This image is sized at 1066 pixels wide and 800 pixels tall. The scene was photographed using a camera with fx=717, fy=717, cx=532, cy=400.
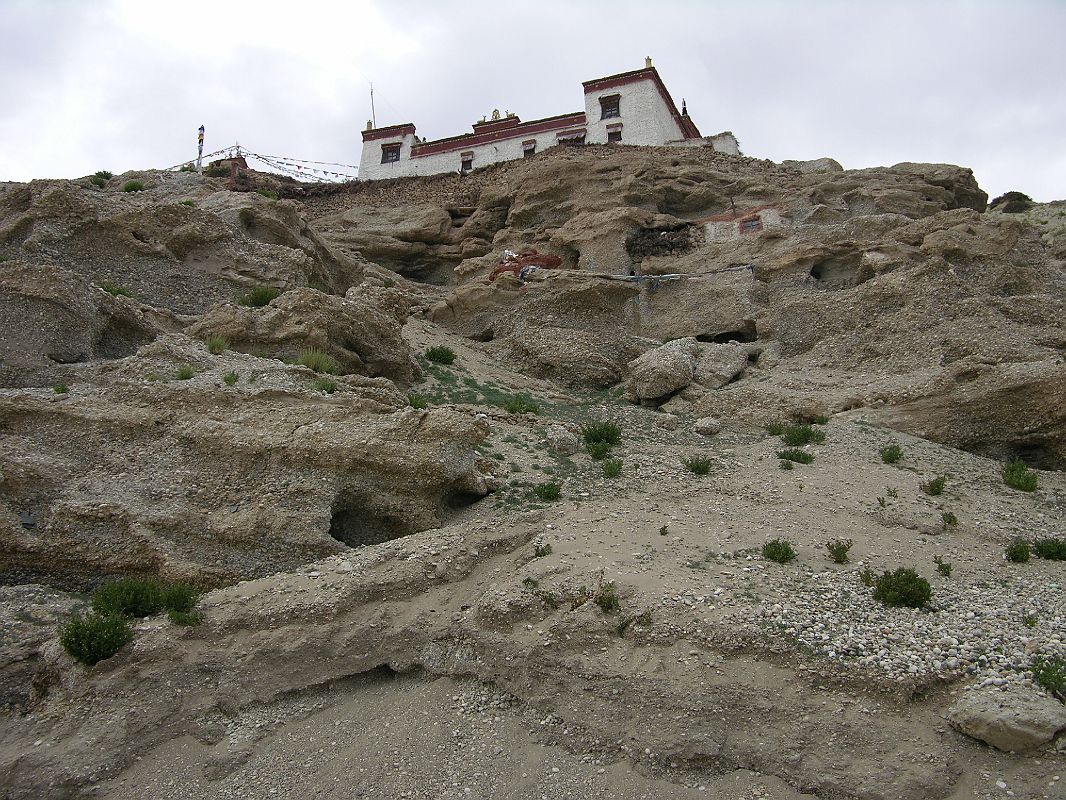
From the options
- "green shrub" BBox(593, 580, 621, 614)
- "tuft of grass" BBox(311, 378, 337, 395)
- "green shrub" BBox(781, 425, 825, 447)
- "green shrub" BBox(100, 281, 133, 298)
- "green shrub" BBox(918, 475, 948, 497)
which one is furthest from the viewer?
"green shrub" BBox(100, 281, 133, 298)

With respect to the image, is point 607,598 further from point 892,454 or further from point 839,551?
point 892,454

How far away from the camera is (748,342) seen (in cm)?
1883

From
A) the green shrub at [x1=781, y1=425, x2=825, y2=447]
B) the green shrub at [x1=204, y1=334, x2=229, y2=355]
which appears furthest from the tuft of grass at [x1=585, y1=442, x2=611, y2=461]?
the green shrub at [x1=204, y1=334, x2=229, y2=355]

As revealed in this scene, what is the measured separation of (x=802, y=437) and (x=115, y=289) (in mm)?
13572

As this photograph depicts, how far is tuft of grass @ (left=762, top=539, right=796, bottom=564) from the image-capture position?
867 cm

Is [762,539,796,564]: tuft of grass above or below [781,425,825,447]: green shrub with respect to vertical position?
below

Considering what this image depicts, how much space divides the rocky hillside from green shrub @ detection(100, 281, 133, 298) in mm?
132

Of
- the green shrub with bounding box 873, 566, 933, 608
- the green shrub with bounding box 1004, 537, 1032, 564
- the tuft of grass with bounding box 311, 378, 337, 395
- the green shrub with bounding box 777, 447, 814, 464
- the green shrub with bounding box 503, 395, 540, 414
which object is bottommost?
the green shrub with bounding box 873, 566, 933, 608

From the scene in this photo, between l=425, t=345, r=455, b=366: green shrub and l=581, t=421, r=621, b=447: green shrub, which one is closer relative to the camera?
l=581, t=421, r=621, b=447: green shrub

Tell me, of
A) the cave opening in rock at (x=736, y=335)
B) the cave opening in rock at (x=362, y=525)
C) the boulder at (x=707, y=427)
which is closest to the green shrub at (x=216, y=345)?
the cave opening in rock at (x=362, y=525)

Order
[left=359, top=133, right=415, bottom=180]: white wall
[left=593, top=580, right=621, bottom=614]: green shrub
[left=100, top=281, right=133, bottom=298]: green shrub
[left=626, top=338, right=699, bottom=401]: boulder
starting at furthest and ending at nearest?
1. [left=359, top=133, right=415, bottom=180]: white wall
2. [left=626, top=338, right=699, bottom=401]: boulder
3. [left=100, top=281, right=133, bottom=298]: green shrub
4. [left=593, top=580, right=621, bottom=614]: green shrub

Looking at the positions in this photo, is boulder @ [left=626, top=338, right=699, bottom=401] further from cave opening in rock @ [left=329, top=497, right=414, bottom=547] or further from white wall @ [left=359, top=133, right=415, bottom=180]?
white wall @ [left=359, top=133, right=415, bottom=180]

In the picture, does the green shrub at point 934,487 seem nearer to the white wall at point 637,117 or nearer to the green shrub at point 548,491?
the green shrub at point 548,491

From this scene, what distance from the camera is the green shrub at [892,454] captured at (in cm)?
1181
